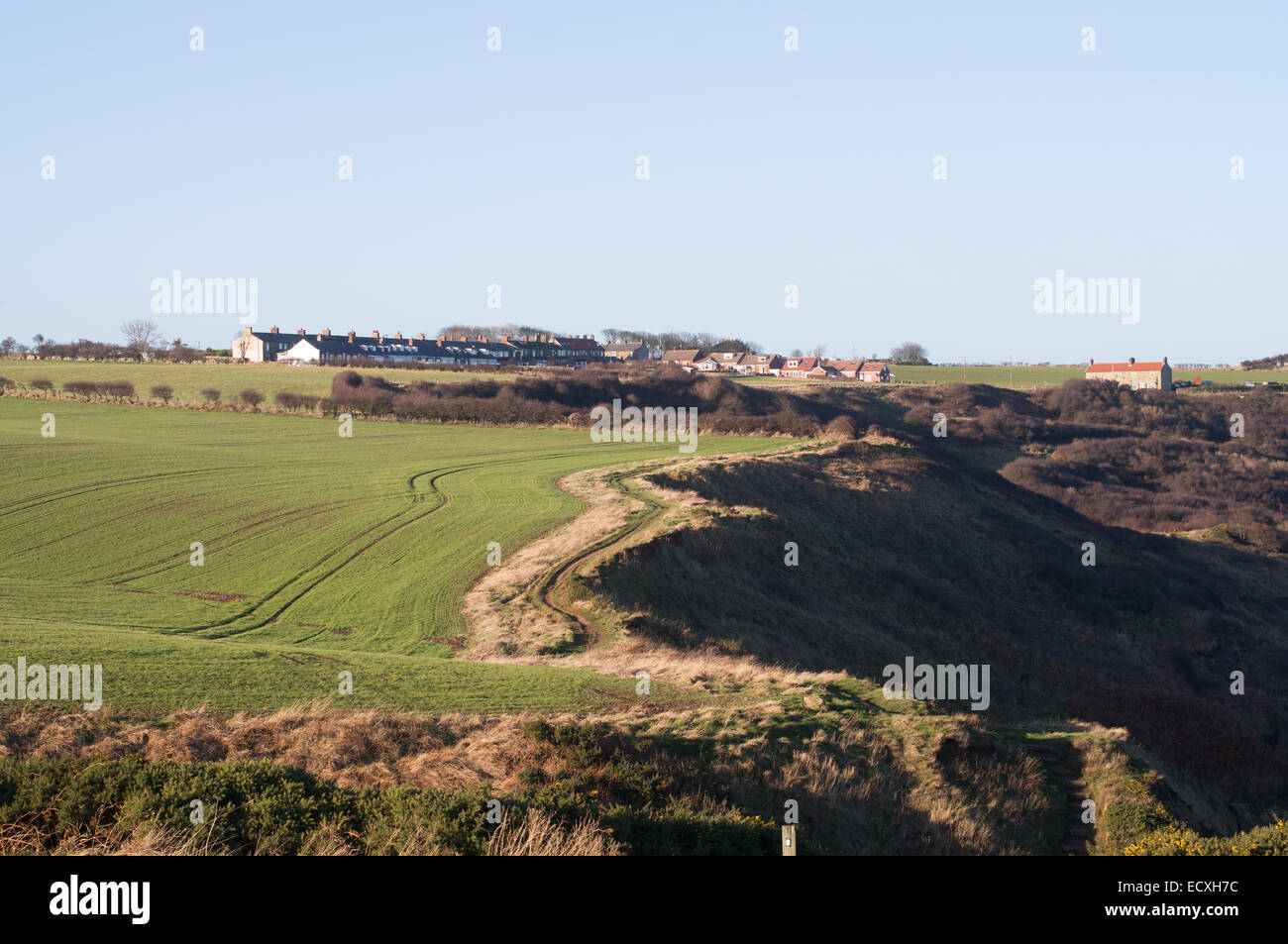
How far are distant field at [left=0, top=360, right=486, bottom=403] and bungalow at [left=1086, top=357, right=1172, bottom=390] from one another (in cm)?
10895

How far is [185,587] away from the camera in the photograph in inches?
1012

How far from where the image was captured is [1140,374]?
503 feet

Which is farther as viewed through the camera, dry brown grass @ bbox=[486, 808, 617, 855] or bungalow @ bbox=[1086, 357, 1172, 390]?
bungalow @ bbox=[1086, 357, 1172, 390]

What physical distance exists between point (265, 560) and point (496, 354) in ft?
442

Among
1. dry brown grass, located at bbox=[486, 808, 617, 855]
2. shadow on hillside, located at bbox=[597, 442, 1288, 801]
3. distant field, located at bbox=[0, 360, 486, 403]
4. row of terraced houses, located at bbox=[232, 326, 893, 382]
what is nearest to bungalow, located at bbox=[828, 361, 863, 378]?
row of terraced houses, located at bbox=[232, 326, 893, 382]

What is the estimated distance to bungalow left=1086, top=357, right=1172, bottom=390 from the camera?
491 feet

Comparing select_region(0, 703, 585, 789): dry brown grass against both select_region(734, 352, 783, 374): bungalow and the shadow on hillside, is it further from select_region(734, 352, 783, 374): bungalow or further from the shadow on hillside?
select_region(734, 352, 783, 374): bungalow

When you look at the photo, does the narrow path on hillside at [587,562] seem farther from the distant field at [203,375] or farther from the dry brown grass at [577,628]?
the distant field at [203,375]

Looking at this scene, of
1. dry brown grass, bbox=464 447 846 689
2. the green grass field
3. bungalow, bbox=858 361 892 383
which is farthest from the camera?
bungalow, bbox=858 361 892 383

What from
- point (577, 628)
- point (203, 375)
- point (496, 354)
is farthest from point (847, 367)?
point (577, 628)

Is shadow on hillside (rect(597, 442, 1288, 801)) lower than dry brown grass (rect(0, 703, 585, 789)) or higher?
lower

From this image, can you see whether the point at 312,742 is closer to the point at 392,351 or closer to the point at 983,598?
the point at 983,598
